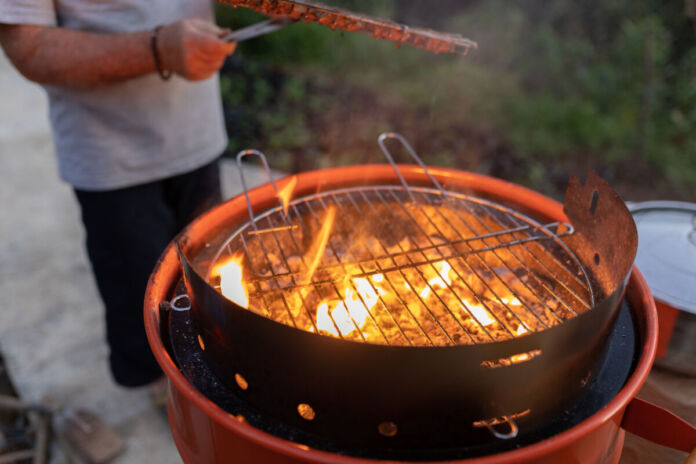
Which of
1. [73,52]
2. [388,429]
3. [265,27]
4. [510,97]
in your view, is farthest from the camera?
[510,97]

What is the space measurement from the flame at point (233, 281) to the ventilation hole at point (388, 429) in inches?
17.9

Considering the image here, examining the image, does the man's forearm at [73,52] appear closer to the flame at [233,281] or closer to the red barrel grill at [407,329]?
the red barrel grill at [407,329]

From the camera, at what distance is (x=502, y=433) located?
1.12 metres

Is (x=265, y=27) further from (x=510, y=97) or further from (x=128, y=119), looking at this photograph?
(x=510, y=97)

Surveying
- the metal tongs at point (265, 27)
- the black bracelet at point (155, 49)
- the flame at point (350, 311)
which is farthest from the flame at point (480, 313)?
the black bracelet at point (155, 49)

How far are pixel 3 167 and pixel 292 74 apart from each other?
3.13m

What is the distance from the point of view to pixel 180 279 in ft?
4.91

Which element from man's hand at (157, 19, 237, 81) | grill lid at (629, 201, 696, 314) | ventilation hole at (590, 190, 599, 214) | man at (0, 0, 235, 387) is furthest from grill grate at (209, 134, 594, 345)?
man at (0, 0, 235, 387)

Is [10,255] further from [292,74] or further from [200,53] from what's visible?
[292,74]

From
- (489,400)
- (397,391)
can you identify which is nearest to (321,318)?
(397,391)

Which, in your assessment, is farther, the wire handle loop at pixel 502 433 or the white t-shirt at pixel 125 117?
the white t-shirt at pixel 125 117

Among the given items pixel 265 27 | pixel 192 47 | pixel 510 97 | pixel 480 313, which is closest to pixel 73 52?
pixel 192 47

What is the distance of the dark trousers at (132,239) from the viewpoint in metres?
2.12

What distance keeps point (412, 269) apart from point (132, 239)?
4.17 ft
